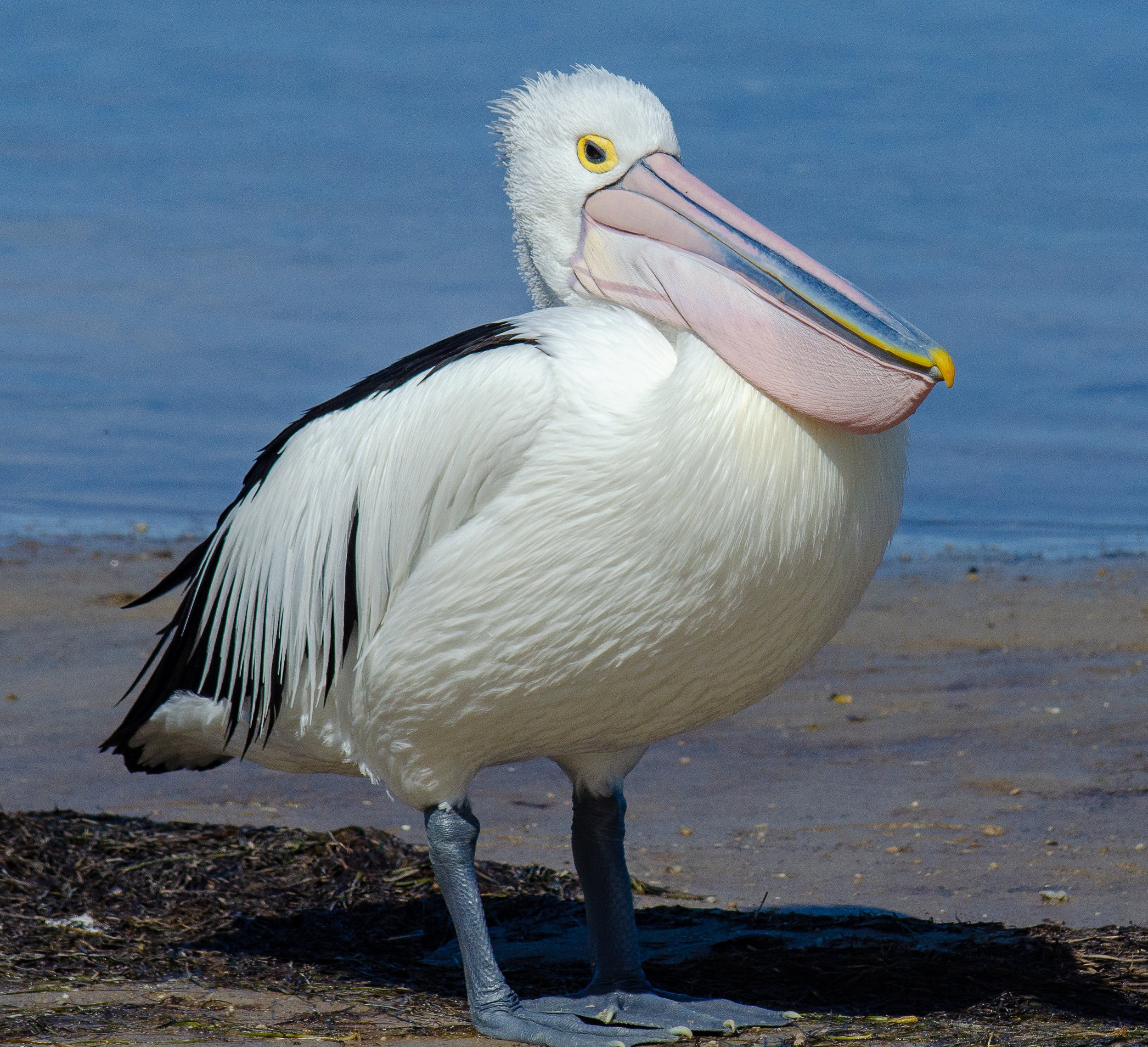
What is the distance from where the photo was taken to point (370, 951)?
417 cm

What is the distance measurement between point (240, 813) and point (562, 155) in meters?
2.41

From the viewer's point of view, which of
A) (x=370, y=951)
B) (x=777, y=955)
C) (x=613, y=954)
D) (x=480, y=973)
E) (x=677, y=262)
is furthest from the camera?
(x=370, y=951)

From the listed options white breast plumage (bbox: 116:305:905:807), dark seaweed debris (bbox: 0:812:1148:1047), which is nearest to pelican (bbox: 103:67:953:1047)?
white breast plumage (bbox: 116:305:905:807)

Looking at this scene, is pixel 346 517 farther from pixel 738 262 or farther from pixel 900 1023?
pixel 900 1023

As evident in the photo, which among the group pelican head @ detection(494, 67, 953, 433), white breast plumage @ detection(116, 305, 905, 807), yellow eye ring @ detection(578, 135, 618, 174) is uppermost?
yellow eye ring @ detection(578, 135, 618, 174)

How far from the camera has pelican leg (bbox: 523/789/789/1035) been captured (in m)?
3.58

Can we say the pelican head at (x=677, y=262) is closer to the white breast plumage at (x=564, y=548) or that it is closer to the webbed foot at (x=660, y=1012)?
the white breast plumage at (x=564, y=548)

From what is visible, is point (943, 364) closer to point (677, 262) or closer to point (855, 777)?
point (677, 262)

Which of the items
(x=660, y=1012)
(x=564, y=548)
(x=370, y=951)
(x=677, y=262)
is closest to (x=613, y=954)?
(x=660, y=1012)

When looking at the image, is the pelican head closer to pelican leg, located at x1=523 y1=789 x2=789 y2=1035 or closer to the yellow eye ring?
the yellow eye ring

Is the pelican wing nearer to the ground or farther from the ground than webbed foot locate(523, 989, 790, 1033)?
farther from the ground

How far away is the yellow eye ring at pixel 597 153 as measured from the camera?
3.56 m

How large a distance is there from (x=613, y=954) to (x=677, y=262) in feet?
4.98

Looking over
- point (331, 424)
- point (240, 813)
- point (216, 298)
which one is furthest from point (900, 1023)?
point (216, 298)
